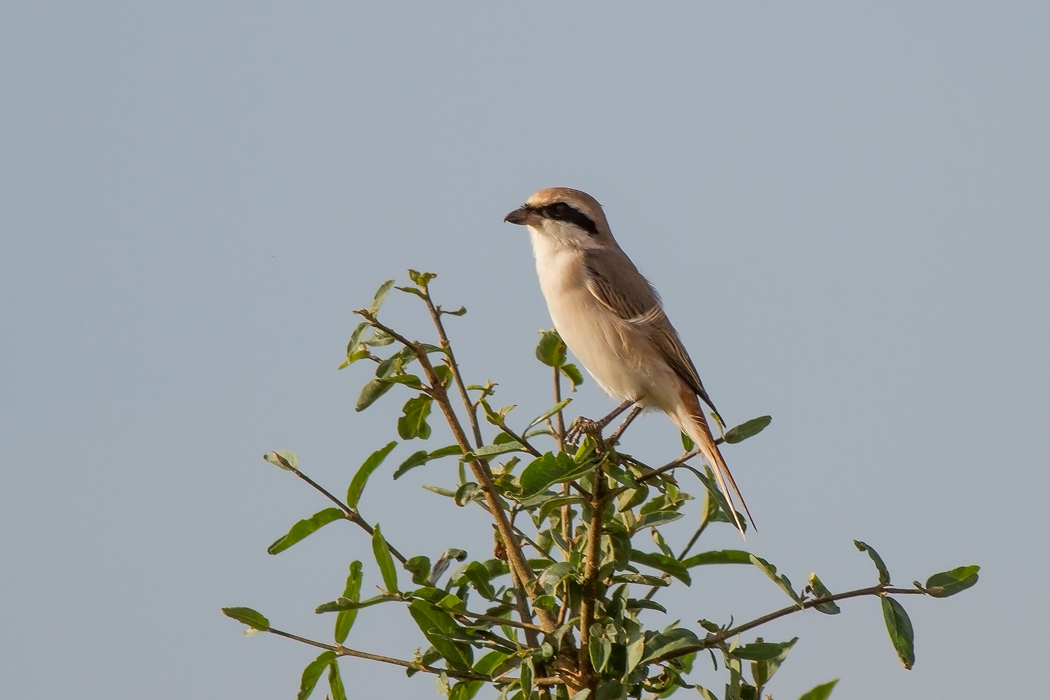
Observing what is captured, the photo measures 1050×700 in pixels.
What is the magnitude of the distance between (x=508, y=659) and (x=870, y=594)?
72 cm

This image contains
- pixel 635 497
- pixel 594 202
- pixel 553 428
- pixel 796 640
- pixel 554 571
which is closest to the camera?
pixel 554 571

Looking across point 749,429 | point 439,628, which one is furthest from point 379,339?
point 749,429

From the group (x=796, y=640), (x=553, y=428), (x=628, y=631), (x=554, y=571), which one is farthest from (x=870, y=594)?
(x=553, y=428)

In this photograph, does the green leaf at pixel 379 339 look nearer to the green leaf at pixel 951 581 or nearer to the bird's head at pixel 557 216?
the green leaf at pixel 951 581

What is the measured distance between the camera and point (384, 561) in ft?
7.27

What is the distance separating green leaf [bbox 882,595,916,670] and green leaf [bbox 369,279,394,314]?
1163 millimetres

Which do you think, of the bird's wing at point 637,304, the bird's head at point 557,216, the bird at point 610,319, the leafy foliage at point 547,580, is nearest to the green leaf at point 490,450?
the leafy foliage at point 547,580

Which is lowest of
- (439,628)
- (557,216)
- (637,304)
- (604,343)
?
(439,628)

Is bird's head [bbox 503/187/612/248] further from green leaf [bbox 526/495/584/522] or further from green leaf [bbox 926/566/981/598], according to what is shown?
green leaf [bbox 926/566/981/598]

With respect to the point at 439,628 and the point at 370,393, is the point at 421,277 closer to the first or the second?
the point at 370,393

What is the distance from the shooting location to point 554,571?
6.74 ft

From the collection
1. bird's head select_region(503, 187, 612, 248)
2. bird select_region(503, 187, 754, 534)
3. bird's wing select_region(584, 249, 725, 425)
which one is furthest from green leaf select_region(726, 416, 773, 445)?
bird's head select_region(503, 187, 612, 248)

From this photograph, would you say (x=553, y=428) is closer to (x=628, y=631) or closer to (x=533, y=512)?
(x=533, y=512)

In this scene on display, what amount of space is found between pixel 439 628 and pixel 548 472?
1.27ft
